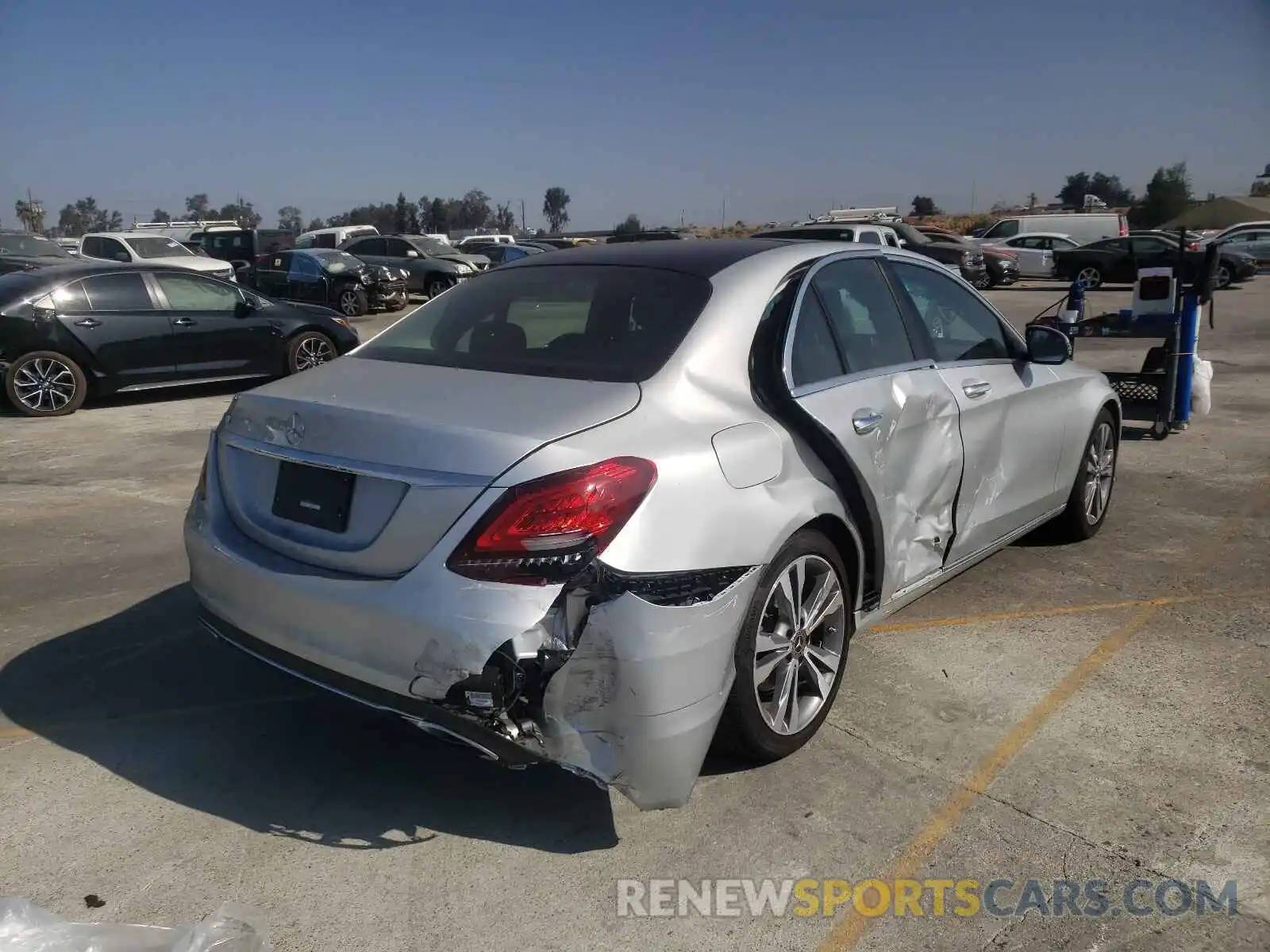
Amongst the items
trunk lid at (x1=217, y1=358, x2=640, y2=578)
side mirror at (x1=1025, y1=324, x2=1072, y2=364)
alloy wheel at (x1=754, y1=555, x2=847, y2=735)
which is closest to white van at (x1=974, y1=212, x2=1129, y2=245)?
side mirror at (x1=1025, y1=324, x2=1072, y2=364)

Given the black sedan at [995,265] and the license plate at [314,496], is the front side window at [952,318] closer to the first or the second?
the license plate at [314,496]

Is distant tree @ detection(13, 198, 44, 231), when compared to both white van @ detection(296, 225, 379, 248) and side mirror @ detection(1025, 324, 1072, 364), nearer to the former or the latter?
white van @ detection(296, 225, 379, 248)

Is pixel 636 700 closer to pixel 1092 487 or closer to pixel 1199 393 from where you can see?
pixel 1092 487

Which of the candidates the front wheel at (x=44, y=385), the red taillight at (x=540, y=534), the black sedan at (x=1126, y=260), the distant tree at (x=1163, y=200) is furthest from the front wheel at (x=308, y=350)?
the distant tree at (x=1163, y=200)

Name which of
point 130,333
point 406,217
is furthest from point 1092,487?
point 406,217

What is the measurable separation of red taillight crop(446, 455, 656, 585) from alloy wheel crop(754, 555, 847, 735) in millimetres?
670

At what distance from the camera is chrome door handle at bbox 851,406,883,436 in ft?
11.9

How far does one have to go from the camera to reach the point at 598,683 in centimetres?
272

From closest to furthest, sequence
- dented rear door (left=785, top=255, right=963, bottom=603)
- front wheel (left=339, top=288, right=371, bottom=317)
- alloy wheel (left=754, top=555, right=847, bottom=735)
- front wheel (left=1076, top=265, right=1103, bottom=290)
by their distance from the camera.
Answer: alloy wheel (left=754, top=555, right=847, bottom=735)
dented rear door (left=785, top=255, right=963, bottom=603)
front wheel (left=339, top=288, right=371, bottom=317)
front wheel (left=1076, top=265, right=1103, bottom=290)

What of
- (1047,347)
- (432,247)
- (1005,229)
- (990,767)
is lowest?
(990,767)

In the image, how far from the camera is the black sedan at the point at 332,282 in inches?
828

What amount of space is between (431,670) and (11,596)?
3.27 m

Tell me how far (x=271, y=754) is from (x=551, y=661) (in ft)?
4.41

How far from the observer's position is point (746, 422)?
3.24m
